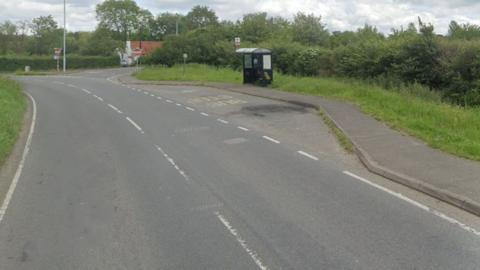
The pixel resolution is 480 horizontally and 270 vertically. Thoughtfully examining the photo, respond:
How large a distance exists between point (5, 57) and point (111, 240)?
2945 inches

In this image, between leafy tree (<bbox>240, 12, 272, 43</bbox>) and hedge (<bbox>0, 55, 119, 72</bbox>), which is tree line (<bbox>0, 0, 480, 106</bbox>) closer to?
leafy tree (<bbox>240, 12, 272, 43</bbox>)

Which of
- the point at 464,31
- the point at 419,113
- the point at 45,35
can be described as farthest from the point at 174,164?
the point at 45,35

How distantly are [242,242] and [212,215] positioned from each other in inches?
47.6

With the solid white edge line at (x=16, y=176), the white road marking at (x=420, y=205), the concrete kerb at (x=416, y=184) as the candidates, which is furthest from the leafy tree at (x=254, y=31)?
the white road marking at (x=420, y=205)

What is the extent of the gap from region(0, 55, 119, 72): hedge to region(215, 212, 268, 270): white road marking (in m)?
74.2

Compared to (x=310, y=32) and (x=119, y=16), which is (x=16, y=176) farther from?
(x=119, y=16)

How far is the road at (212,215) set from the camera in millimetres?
5934

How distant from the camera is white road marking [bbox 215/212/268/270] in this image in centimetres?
573

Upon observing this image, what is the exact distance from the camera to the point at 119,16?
13025 centimetres

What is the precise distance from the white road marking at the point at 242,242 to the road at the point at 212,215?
0.02 meters

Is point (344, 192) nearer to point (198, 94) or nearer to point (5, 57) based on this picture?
point (198, 94)

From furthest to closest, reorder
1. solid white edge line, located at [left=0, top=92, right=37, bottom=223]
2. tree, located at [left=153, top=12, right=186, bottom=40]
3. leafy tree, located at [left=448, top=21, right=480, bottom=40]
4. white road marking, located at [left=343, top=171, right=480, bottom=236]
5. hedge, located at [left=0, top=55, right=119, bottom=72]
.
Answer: tree, located at [left=153, top=12, right=186, bottom=40]
hedge, located at [left=0, top=55, right=119, bottom=72]
leafy tree, located at [left=448, top=21, right=480, bottom=40]
solid white edge line, located at [left=0, top=92, right=37, bottom=223]
white road marking, located at [left=343, top=171, right=480, bottom=236]

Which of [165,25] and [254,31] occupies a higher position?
[165,25]

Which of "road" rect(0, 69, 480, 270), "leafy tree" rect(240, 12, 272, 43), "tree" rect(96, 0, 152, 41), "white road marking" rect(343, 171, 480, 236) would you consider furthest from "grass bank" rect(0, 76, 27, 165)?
"tree" rect(96, 0, 152, 41)
